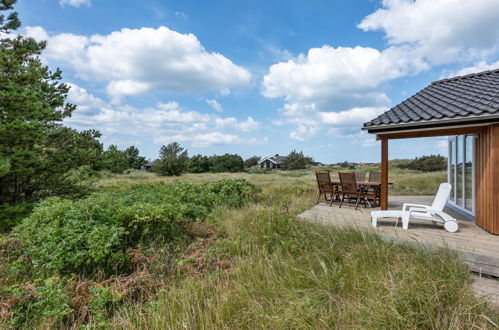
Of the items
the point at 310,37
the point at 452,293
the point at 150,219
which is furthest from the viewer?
the point at 310,37

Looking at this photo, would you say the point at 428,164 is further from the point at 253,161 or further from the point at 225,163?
the point at 253,161

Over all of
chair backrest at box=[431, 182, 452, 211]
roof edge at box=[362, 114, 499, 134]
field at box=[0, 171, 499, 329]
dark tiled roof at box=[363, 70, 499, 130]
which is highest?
dark tiled roof at box=[363, 70, 499, 130]

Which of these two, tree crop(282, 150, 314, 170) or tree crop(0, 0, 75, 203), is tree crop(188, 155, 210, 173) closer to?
tree crop(282, 150, 314, 170)

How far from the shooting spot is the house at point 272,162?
222 feet

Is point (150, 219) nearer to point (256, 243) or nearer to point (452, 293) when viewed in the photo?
point (256, 243)

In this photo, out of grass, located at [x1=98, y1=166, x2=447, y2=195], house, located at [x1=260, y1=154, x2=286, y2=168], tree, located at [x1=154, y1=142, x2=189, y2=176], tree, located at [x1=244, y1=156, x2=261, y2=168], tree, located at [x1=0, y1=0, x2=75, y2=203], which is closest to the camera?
tree, located at [x1=0, y1=0, x2=75, y2=203]

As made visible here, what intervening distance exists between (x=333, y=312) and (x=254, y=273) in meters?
1.17

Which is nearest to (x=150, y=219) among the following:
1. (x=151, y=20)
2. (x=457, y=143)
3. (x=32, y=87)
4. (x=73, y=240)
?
(x=73, y=240)

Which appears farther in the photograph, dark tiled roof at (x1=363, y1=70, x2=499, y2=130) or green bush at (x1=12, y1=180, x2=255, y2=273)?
dark tiled roof at (x1=363, y1=70, x2=499, y2=130)

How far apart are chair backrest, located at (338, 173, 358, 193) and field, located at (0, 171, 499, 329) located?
10.8 ft

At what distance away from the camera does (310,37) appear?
11.9 m

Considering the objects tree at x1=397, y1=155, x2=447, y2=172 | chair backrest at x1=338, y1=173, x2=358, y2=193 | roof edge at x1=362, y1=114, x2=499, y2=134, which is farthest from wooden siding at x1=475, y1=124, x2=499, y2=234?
tree at x1=397, y1=155, x2=447, y2=172

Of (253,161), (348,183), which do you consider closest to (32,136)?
(348,183)

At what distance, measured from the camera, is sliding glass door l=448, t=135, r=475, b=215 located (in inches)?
249
